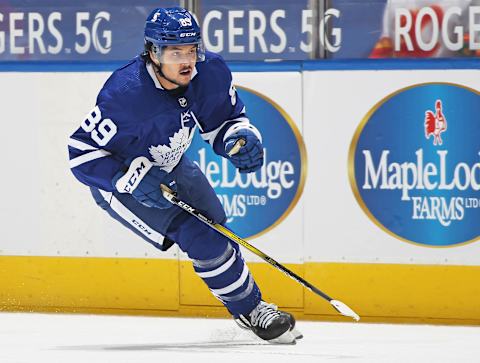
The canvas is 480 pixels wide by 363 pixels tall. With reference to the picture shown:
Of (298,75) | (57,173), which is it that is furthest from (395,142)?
(57,173)

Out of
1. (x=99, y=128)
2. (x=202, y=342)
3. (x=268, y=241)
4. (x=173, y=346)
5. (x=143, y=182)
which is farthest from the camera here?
(x=268, y=241)

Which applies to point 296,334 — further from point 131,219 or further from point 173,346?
point 131,219

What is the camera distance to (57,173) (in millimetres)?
5938

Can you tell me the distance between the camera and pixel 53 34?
5957mm

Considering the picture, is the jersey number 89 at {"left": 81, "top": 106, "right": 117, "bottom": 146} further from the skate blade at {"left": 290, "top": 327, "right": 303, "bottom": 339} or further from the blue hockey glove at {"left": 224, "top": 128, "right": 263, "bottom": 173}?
the skate blade at {"left": 290, "top": 327, "right": 303, "bottom": 339}

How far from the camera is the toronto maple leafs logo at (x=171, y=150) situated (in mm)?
4906

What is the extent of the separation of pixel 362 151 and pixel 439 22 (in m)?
0.61

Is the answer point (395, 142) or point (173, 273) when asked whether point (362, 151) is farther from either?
point (173, 273)

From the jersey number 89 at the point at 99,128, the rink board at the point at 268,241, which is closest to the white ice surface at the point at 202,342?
the rink board at the point at 268,241

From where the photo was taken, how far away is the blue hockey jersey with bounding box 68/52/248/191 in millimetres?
4809

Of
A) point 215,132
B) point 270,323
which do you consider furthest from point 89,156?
point 270,323

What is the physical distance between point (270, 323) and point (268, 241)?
0.86m

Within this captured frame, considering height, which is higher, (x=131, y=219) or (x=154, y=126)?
(x=154, y=126)

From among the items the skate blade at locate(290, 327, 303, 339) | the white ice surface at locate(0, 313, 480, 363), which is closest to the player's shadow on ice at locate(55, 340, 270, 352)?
the white ice surface at locate(0, 313, 480, 363)
